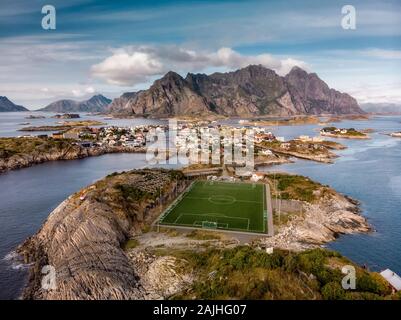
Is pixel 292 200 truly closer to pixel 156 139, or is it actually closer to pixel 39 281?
pixel 39 281

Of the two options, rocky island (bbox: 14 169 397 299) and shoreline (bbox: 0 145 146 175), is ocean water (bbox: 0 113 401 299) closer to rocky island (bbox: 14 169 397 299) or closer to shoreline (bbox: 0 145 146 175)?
rocky island (bbox: 14 169 397 299)

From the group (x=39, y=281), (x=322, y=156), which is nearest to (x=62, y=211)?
(x=39, y=281)

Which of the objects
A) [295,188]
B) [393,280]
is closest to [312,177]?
[295,188]

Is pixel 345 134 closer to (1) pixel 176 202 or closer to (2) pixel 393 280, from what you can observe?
(1) pixel 176 202

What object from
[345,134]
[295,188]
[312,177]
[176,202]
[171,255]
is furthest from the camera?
[345,134]

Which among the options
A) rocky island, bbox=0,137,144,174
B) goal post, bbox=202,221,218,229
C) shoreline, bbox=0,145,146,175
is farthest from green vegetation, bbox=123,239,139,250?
rocky island, bbox=0,137,144,174

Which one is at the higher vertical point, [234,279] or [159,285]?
[234,279]
